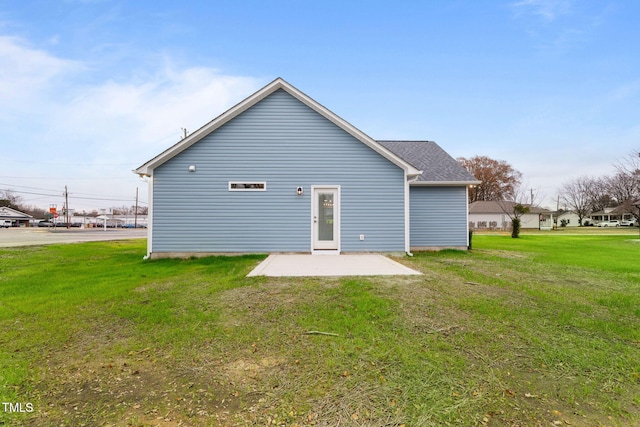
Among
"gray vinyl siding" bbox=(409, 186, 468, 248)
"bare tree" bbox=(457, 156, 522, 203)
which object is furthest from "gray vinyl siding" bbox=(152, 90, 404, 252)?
"bare tree" bbox=(457, 156, 522, 203)

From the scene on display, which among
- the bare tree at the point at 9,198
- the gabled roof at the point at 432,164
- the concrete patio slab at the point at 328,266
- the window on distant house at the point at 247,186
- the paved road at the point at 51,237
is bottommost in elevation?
the paved road at the point at 51,237

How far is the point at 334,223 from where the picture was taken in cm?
966

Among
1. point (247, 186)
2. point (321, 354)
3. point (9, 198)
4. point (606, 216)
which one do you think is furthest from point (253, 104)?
point (9, 198)

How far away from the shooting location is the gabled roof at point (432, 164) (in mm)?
11023

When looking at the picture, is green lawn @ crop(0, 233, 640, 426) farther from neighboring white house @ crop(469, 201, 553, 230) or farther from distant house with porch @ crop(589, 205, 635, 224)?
distant house with porch @ crop(589, 205, 635, 224)

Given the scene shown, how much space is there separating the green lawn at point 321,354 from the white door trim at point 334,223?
3.89 m

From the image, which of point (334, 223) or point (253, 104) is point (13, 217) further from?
point (334, 223)

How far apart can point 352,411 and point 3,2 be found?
1433 cm

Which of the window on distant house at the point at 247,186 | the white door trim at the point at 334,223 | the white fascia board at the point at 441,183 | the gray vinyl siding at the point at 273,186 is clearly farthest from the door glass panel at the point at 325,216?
the white fascia board at the point at 441,183

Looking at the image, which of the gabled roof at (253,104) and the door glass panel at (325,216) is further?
the door glass panel at (325,216)

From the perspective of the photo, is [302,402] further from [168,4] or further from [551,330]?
[168,4]

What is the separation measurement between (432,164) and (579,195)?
6704 centimetres

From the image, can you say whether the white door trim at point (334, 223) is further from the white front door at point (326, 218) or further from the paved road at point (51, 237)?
the paved road at point (51, 237)

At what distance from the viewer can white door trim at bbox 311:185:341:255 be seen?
956 centimetres
